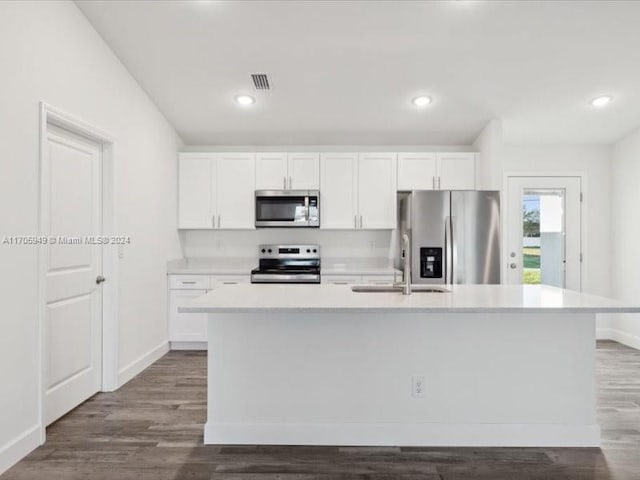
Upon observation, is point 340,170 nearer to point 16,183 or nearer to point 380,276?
point 380,276

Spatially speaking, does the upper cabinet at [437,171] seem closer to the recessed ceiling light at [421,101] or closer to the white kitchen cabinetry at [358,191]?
the white kitchen cabinetry at [358,191]

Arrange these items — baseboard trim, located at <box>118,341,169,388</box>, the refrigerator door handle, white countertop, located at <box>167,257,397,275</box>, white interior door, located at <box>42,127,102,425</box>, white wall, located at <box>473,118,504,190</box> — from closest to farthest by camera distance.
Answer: white interior door, located at <box>42,127,102,425</box>, baseboard trim, located at <box>118,341,169,388</box>, the refrigerator door handle, white wall, located at <box>473,118,504,190</box>, white countertop, located at <box>167,257,397,275</box>

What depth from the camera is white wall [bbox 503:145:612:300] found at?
5.04 m

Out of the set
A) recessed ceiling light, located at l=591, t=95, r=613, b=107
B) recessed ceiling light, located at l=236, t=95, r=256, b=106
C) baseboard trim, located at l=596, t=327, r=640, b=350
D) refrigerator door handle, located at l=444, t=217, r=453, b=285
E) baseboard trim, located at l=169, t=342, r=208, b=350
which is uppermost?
recessed ceiling light, located at l=236, t=95, r=256, b=106

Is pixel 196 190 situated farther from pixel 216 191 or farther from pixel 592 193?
pixel 592 193

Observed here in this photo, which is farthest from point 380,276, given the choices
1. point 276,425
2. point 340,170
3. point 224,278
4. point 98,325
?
point 98,325

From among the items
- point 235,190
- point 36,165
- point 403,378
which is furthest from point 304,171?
point 403,378

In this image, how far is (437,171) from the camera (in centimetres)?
470

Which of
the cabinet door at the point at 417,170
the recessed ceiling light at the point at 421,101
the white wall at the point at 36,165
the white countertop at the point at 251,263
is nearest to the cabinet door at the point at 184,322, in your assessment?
the white wall at the point at 36,165

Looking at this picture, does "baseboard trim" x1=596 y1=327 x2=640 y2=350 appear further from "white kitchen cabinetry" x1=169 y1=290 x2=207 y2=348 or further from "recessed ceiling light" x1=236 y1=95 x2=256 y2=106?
"recessed ceiling light" x1=236 y1=95 x2=256 y2=106

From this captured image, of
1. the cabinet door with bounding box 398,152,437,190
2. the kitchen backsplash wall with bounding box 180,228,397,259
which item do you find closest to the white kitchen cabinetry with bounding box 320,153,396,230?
the cabinet door with bounding box 398,152,437,190

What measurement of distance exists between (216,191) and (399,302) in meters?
3.12

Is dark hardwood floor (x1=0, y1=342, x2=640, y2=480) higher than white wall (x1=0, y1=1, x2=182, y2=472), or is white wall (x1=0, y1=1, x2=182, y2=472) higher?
white wall (x1=0, y1=1, x2=182, y2=472)

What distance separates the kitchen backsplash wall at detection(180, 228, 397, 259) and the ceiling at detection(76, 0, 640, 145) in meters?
1.13
